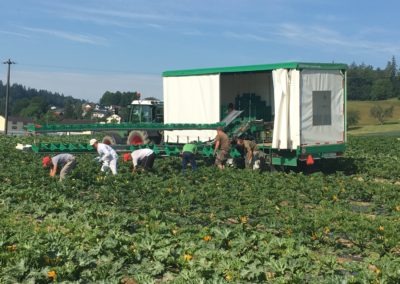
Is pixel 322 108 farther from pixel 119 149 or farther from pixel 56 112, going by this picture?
pixel 56 112

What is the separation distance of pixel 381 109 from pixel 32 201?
90.5 m

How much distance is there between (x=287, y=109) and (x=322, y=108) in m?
1.32

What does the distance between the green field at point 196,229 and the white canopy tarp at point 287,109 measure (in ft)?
6.04

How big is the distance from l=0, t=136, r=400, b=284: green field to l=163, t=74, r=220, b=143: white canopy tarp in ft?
13.8

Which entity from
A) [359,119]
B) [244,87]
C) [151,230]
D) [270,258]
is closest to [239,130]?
[244,87]

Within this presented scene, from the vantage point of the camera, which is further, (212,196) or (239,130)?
(239,130)

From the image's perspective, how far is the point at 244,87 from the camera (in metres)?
21.5

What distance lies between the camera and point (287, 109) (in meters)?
16.1

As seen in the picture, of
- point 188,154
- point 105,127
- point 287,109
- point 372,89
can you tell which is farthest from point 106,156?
point 372,89

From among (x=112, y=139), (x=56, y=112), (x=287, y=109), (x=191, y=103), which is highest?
(x=56, y=112)

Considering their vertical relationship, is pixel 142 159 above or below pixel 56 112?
below

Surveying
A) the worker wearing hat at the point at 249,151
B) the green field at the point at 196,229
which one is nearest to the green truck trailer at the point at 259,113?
the worker wearing hat at the point at 249,151

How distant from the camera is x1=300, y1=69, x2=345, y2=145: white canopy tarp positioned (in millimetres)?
16109

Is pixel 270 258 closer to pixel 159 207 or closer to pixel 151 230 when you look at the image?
pixel 151 230
